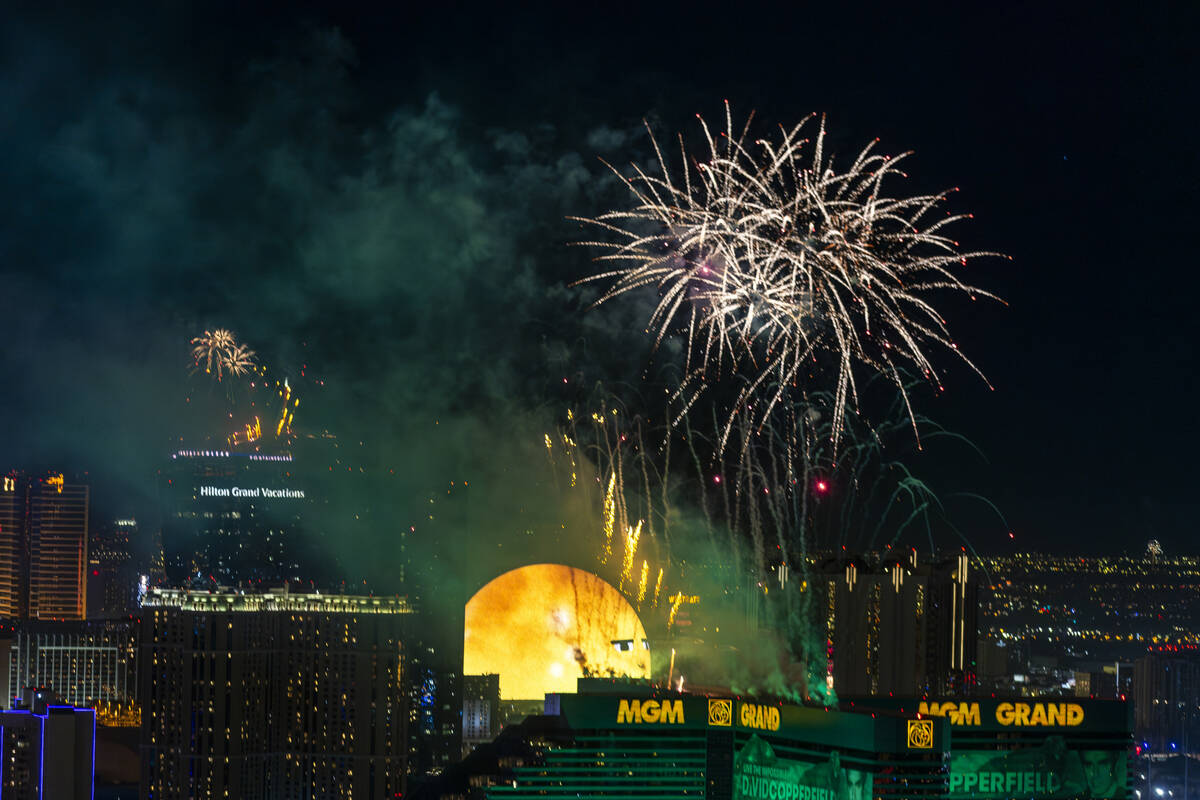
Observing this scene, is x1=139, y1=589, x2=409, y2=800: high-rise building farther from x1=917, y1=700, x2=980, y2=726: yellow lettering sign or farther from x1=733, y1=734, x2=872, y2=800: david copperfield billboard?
x1=917, y1=700, x2=980, y2=726: yellow lettering sign

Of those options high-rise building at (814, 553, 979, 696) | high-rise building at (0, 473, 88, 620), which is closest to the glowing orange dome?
high-rise building at (814, 553, 979, 696)

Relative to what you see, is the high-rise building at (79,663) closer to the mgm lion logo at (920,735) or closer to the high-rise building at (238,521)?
the high-rise building at (238,521)

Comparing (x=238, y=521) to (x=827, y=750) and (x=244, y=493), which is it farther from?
(x=827, y=750)

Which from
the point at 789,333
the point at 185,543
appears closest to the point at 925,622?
the point at 789,333

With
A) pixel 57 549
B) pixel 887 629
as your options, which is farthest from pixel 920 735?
pixel 57 549

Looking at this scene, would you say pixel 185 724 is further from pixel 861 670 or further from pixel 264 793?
pixel 861 670

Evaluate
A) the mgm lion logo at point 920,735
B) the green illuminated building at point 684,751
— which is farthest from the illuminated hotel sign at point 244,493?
the mgm lion logo at point 920,735
